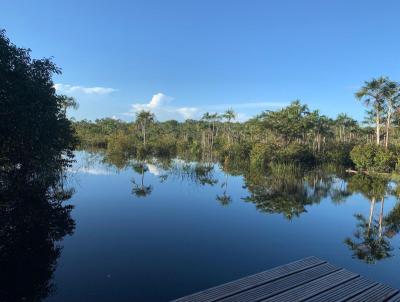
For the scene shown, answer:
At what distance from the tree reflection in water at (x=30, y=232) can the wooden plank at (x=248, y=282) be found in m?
3.21

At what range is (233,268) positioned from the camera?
8062 mm

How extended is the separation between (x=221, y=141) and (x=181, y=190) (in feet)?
105

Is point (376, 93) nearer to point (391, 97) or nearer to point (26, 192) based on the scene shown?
point (391, 97)

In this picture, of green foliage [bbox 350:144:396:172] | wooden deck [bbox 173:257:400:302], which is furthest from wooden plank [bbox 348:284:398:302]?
→ green foliage [bbox 350:144:396:172]

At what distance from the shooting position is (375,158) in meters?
27.2

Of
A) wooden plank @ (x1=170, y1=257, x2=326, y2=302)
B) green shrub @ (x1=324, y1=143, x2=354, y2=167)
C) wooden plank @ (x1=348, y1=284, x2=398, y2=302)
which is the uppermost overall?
green shrub @ (x1=324, y1=143, x2=354, y2=167)

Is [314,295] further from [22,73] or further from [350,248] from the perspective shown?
[22,73]

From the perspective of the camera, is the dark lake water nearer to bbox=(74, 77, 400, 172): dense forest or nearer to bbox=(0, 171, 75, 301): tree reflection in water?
bbox=(0, 171, 75, 301): tree reflection in water

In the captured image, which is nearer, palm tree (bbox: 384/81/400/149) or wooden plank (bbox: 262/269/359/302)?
wooden plank (bbox: 262/269/359/302)

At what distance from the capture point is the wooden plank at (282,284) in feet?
19.5

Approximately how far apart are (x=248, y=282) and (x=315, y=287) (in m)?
1.34

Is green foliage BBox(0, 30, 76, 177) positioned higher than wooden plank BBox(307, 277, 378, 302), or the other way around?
green foliage BBox(0, 30, 76, 177)

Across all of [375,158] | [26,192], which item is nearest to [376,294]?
[26,192]

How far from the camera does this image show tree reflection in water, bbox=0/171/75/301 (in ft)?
22.0
